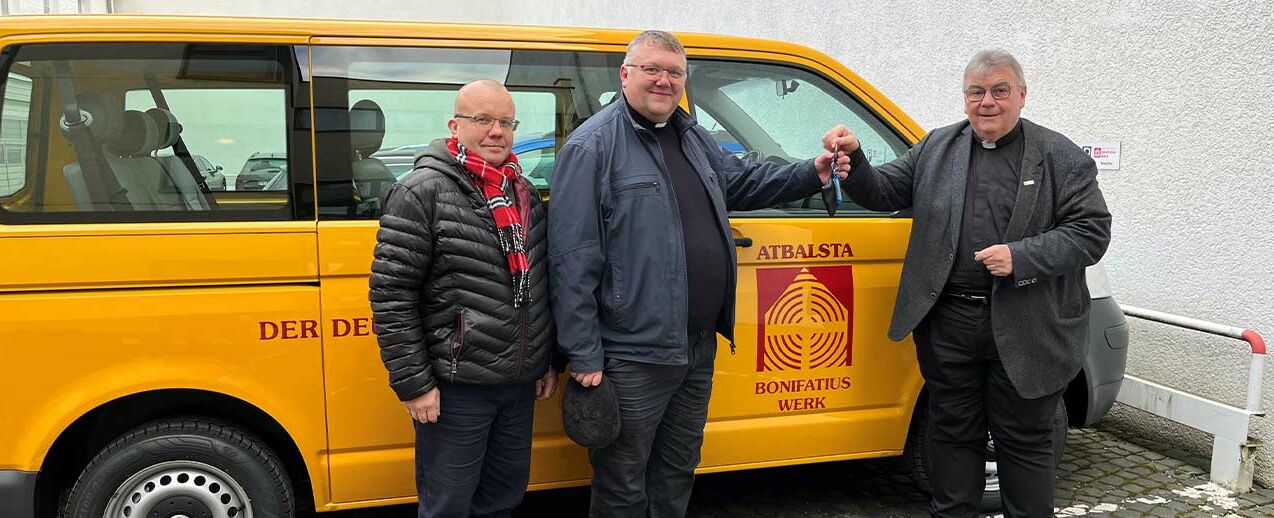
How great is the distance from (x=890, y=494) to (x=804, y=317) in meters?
1.20

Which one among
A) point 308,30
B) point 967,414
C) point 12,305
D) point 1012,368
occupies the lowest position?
point 967,414

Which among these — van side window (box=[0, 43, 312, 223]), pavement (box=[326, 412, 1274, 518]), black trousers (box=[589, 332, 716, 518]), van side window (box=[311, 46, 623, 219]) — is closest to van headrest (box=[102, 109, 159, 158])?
van side window (box=[0, 43, 312, 223])

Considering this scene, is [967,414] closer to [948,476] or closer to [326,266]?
[948,476]

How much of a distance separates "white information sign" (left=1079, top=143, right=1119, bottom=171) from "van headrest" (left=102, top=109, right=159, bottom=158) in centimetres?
441

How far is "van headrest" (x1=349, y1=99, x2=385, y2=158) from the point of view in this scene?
9.61 feet

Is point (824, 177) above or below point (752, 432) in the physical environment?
above

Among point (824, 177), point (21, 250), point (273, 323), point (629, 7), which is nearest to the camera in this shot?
point (21, 250)

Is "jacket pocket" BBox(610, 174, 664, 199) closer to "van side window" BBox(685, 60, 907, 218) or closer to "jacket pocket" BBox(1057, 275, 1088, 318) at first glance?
"van side window" BBox(685, 60, 907, 218)

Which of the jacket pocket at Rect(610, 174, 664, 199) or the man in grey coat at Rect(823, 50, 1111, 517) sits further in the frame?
the man in grey coat at Rect(823, 50, 1111, 517)

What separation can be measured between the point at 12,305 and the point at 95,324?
0.72 ft

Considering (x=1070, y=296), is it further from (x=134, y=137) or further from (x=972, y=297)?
(x=134, y=137)

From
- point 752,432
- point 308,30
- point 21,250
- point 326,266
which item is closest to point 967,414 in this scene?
point 752,432

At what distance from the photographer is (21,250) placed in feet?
8.59

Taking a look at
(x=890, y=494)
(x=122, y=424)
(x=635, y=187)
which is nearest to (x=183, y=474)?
(x=122, y=424)
